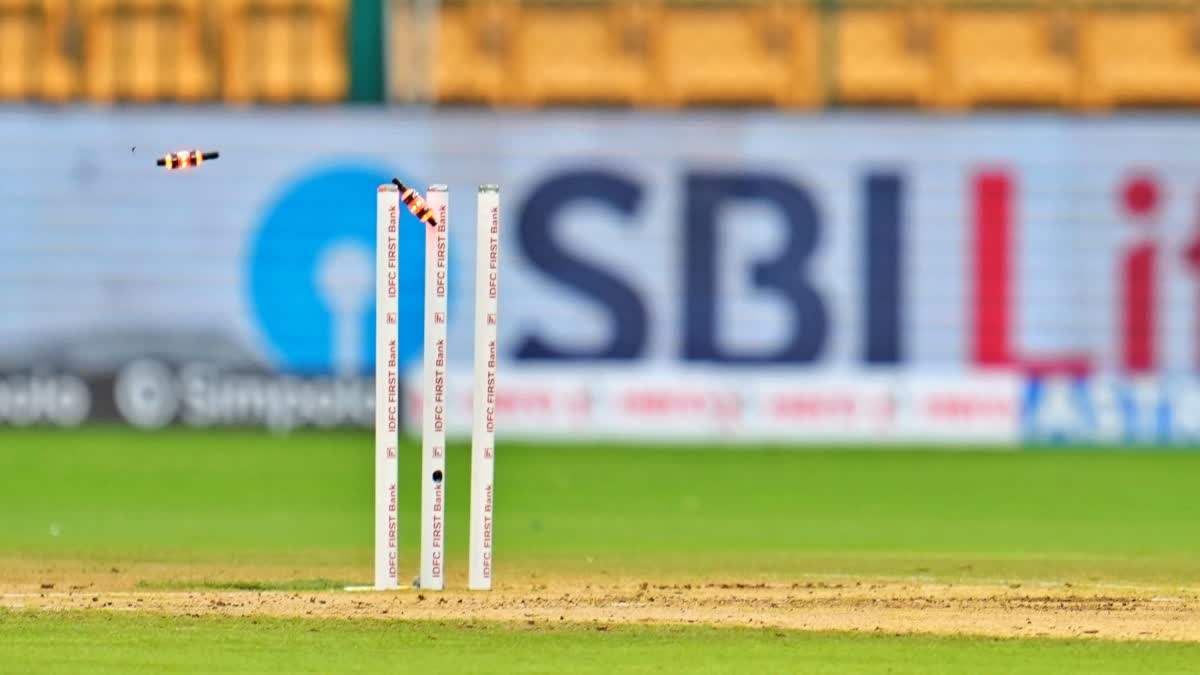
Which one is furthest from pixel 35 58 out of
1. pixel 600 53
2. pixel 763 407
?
pixel 763 407

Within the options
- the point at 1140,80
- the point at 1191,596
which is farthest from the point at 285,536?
the point at 1140,80

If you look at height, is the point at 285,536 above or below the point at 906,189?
below

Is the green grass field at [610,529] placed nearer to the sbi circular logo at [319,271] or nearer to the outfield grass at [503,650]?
the outfield grass at [503,650]

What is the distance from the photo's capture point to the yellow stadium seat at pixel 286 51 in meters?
43.1

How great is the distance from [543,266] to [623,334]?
5.34ft

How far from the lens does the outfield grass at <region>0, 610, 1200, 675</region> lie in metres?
14.6

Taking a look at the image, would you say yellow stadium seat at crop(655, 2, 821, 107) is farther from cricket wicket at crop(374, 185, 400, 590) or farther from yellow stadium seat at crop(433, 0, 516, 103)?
cricket wicket at crop(374, 185, 400, 590)

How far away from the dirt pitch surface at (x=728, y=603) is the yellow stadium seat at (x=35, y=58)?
24.8 meters

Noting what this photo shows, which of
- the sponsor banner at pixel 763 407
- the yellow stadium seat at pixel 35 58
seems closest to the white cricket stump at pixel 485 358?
the sponsor banner at pixel 763 407

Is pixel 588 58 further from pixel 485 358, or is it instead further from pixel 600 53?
pixel 485 358

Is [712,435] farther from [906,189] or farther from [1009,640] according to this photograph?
[1009,640]

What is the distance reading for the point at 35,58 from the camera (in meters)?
43.8

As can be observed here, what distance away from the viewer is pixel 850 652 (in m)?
15.4

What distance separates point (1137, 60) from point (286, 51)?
1380 centimetres
